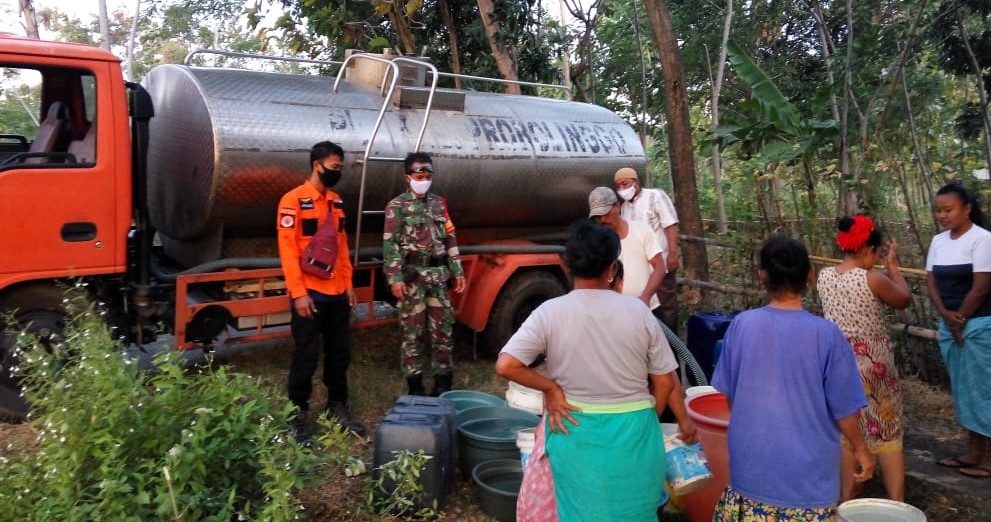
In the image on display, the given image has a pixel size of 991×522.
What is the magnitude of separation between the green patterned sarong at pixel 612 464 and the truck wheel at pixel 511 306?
12.8ft

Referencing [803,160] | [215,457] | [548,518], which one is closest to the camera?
[548,518]

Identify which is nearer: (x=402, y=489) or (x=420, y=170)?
(x=402, y=489)

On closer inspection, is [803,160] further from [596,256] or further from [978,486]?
[596,256]

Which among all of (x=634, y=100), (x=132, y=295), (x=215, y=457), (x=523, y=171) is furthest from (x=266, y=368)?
(x=634, y=100)

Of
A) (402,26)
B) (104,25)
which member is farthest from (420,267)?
(104,25)

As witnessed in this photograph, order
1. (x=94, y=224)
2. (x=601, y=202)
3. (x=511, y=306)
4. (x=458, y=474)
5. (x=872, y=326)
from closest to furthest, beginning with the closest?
(x=872, y=326) → (x=458, y=474) → (x=601, y=202) → (x=94, y=224) → (x=511, y=306)

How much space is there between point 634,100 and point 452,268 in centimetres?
1230

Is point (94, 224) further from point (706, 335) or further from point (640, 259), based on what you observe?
point (706, 335)

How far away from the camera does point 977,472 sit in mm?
4062

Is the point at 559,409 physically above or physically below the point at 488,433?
above

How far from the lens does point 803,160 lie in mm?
6703

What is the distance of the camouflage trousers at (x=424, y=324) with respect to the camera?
4984 mm

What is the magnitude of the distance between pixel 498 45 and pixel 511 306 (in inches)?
170

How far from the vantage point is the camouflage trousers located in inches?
196
